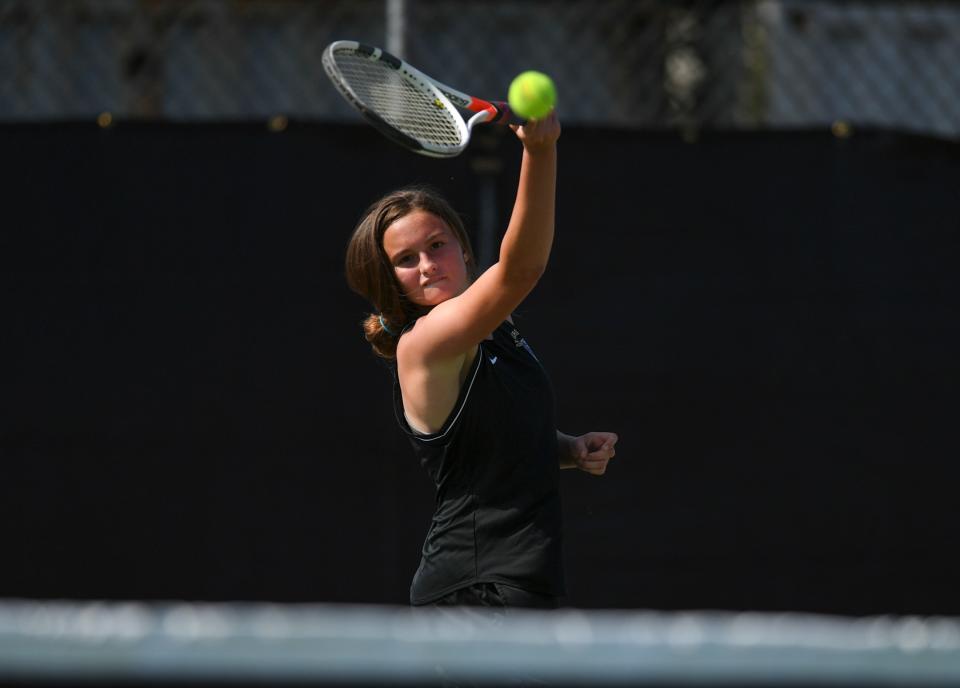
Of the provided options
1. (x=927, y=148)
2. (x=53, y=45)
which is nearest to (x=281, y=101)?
(x=53, y=45)

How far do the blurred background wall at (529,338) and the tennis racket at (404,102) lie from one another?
1230 mm

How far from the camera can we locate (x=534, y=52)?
551cm

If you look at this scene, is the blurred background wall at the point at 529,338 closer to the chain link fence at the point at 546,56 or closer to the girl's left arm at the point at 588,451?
the chain link fence at the point at 546,56

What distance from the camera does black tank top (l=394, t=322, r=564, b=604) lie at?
103 inches

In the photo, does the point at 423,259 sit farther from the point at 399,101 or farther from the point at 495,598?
the point at 495,598

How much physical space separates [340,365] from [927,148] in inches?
80.6

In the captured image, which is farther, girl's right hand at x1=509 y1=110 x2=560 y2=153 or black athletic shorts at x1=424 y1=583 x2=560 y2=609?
black athletic shorts at x1=424 y1=583 x2=560 y2=609

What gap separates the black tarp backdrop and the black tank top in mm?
1449

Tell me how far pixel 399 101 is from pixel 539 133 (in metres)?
0.77

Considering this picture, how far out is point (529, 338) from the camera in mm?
4195

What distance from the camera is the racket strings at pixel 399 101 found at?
9.07 ft

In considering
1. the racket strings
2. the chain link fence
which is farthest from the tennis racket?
the chain link fence

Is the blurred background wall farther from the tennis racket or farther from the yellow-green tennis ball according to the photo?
the yellow-green tennis ball

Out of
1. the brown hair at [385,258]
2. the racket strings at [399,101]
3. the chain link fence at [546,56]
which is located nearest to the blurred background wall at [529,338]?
the chain link fence at [546,56]
